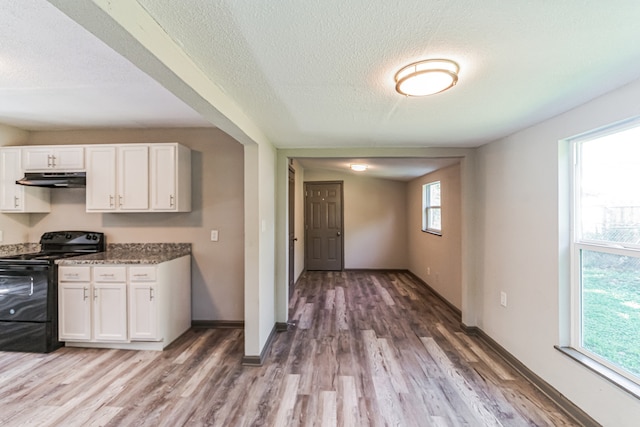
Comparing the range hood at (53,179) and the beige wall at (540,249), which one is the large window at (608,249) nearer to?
the beige wall at (540,249)

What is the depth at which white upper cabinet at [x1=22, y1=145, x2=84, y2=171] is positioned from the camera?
10.0 feet

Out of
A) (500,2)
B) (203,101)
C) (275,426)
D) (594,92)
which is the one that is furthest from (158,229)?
(594,92)

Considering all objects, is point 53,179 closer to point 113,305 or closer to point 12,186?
point 12,186

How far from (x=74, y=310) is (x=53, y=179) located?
1.37m

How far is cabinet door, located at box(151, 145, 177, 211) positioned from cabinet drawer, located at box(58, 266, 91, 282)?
88 centimetres

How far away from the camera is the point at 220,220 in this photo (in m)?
3.34

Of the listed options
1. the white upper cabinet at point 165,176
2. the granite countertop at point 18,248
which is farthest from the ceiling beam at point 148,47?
the granite countertop at point 18,248

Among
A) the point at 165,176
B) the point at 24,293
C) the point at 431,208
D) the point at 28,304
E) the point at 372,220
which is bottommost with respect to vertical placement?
the point at 28,304

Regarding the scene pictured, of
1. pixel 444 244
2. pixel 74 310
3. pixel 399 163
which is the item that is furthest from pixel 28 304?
pixel 444 244

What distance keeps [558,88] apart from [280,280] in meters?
2.92

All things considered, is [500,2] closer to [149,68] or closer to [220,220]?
[149,68]

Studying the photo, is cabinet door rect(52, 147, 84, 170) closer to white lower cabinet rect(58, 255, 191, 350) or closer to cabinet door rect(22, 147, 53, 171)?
cabinet door rect(22, 147, 53, 171)

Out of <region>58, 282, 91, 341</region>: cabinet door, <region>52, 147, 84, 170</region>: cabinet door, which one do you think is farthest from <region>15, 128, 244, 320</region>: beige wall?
<region>58, 282, 91, 341</region>: cabinet door

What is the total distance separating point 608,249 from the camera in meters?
1.80
